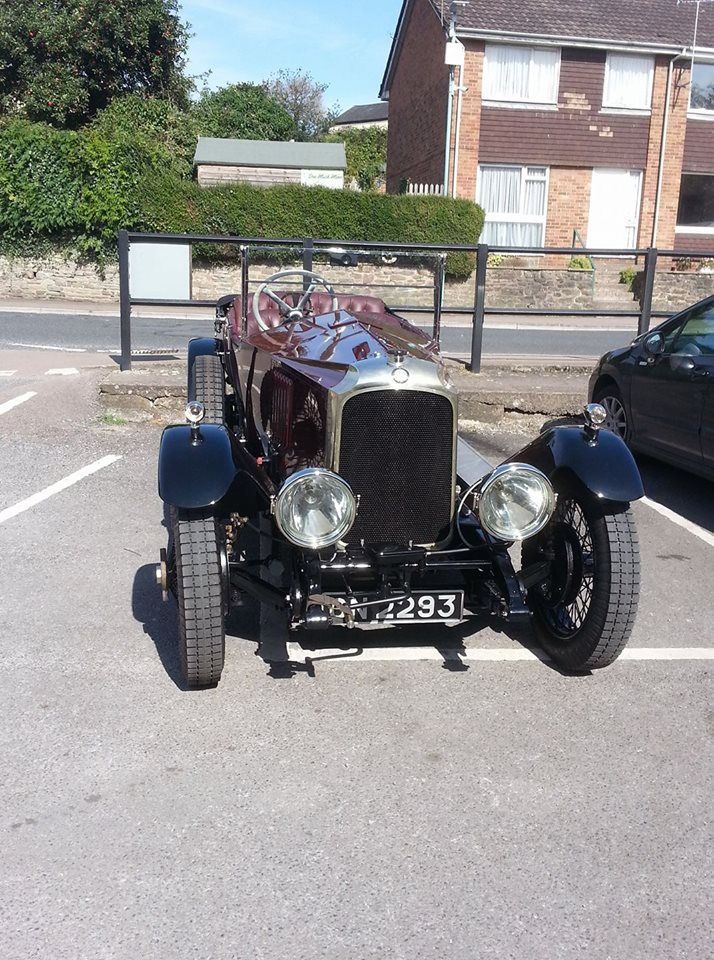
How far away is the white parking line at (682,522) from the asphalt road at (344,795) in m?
1.22

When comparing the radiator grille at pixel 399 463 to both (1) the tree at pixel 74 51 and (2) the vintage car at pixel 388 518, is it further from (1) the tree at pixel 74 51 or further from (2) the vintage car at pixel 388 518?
(1) the tree at pixel 74 51

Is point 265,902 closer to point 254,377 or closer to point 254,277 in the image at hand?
point 254,377

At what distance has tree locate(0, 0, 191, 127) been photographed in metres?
24.5

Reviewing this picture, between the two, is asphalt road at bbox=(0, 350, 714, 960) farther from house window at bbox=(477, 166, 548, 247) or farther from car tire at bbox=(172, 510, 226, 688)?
house window at bbox=(477, 166, 548, 247)

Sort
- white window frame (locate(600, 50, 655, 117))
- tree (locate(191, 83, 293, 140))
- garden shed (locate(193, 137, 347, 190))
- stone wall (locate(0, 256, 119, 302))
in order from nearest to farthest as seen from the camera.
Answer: stone wall (locate(0, 256, 119, 302))
white window frame (locate(600, 50, 655, 117))
garden shed (locate(193, 137, 347, 190))
tree (locate(191, 83, 293, 140))

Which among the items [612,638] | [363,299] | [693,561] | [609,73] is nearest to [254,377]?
[363,299]

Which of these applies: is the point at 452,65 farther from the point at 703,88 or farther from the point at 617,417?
the point at 617,417

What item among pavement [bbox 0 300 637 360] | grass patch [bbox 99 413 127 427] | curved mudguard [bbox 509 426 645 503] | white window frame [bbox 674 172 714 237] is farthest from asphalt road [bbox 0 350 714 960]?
white window frame [bbox 674 172 714 237]

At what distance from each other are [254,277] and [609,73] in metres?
21.4

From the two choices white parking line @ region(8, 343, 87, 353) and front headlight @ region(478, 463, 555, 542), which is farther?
white parking line @ region(8, 343, 87, 353)

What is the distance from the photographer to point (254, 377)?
511cm

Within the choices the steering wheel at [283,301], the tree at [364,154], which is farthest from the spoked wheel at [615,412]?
the tree at [364,154]

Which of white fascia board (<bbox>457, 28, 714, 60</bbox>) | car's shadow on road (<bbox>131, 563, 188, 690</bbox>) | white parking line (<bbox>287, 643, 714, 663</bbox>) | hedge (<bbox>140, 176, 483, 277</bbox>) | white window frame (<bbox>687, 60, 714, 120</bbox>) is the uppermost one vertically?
white fascia board (<bbox>457, 28, 714, 60</bbox>)

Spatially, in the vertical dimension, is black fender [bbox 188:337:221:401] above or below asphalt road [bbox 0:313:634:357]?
above
